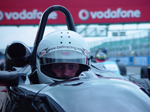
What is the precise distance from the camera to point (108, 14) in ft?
44.1

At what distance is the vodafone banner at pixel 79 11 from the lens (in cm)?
1330

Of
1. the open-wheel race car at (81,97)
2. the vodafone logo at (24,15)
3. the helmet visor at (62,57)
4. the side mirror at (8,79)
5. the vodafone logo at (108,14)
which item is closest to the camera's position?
the open-wheel race car at (81,97)

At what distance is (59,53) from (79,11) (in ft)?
41.3

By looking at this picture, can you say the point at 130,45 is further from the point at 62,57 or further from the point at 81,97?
the point at 81,97

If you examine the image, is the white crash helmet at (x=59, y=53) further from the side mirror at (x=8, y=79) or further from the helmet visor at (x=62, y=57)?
the side mirror at (x=8, y=79)

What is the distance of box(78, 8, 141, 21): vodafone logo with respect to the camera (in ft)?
44.0

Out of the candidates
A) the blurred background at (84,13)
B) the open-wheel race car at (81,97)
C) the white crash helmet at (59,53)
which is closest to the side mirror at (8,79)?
the open-wheel race car at (81,97)

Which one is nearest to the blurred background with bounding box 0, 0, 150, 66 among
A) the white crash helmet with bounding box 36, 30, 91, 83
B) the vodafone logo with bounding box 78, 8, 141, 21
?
the vodafone logo with bounding box 78, 8, 141, 21

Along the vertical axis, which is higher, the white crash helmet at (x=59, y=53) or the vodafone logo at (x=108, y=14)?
the vodafone logo at (x=108, y=14)

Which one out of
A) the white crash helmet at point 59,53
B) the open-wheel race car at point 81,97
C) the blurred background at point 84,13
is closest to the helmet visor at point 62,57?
the white crash helmet at point 59,53

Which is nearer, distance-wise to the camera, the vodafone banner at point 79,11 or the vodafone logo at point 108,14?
the vodafone banner at point 79,11

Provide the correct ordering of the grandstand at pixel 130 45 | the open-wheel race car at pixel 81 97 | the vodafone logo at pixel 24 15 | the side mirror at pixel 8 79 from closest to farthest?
the open-wheel race car at pixel 81 97
the side mirror at pixel 8 79
the vodafone logo at pixel 24 15
the grandstand at pixel 130 45

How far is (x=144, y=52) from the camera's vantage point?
16469 mm

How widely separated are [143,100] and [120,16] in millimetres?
13782
